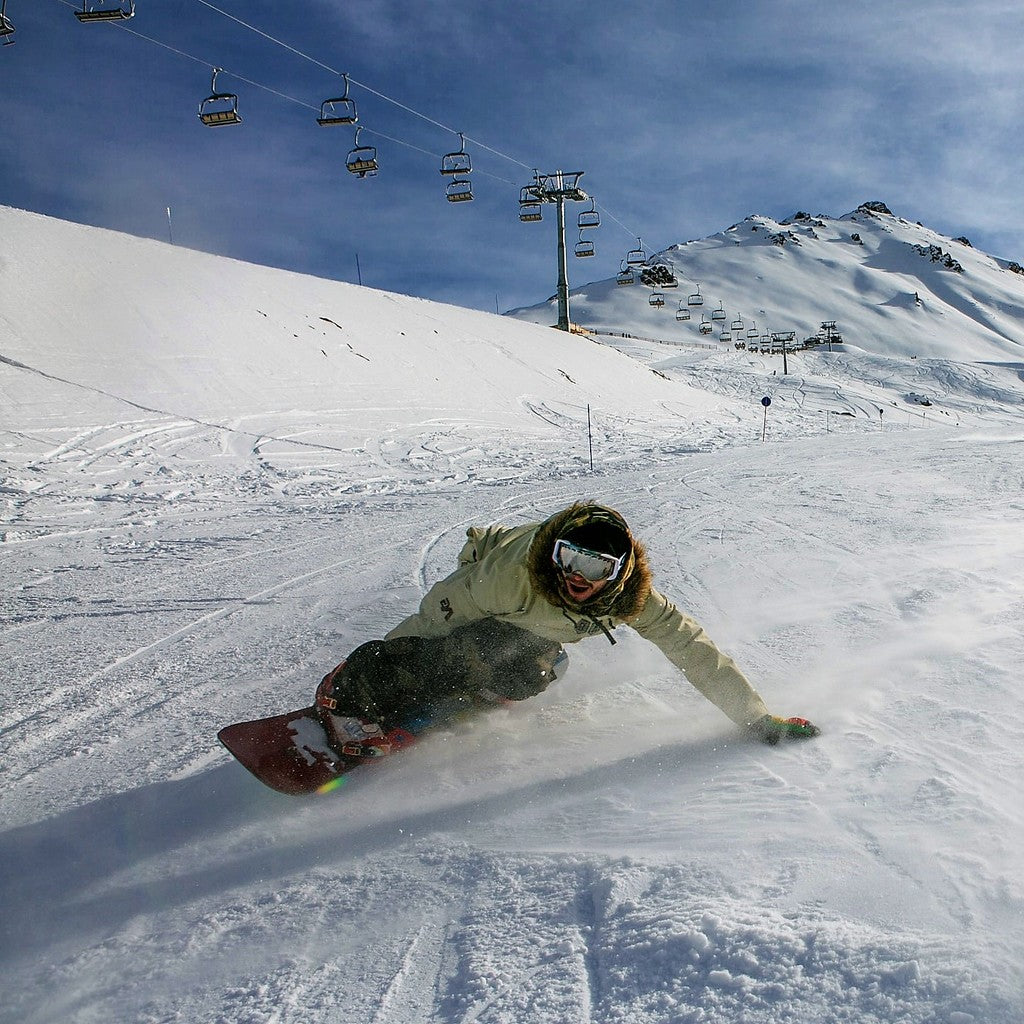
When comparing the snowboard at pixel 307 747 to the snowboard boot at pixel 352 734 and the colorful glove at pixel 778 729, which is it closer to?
the snowboard boot at pixel 352 734

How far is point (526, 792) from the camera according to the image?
2.58m

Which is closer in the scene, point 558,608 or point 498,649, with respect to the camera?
point 558,608

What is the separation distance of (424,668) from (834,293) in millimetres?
129271

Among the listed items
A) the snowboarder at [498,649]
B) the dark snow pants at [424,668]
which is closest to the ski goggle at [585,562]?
the snowboarder at [498,649]

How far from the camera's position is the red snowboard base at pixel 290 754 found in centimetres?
260

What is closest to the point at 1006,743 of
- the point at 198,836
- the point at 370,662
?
the point at 370,662

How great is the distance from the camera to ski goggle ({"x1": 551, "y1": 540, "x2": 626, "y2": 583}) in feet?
7.66

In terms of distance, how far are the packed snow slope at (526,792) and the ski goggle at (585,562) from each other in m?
0.79

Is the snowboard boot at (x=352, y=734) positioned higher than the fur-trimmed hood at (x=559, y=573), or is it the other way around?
the fur-trimmed hood at (x=559, y=573)

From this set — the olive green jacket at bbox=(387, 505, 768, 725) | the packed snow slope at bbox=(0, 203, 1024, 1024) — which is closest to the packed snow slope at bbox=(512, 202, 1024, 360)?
the packed snow slope at bbox=(0, 203, 1024, 1024)

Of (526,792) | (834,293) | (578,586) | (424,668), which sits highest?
(834,293)

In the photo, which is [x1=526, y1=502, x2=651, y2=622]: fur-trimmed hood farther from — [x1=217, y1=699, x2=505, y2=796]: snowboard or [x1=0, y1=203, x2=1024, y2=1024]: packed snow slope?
[x1=217, y1=699, x2=505, y2=796]: snowboard

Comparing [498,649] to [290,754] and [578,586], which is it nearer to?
[578,586]

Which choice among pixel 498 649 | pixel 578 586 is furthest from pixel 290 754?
pixel 578 586
